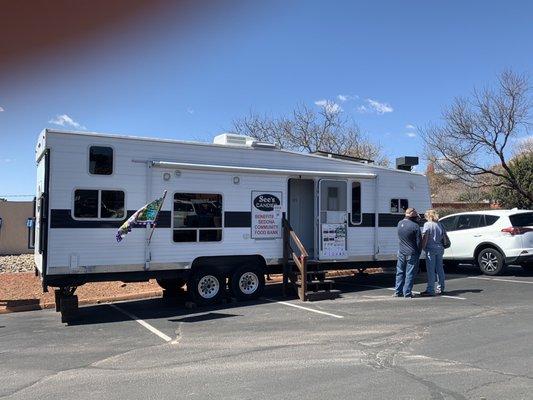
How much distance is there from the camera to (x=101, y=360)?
6.59 meters

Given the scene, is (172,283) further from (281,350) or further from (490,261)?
(490,261)

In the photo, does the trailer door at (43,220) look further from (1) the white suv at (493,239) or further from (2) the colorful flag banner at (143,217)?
(1) the white suv at (493,239)

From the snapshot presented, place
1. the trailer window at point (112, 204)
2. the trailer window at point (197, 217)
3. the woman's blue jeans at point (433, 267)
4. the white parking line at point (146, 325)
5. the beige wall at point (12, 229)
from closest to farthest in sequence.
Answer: the white parking line at point (146, 325), the trailer window at point (112, 204), the trailer window at point (197, 217), the woman's blue jeans at point (433, 267), the beige wall at point (12, 229)

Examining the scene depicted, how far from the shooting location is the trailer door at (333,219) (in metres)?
11.9

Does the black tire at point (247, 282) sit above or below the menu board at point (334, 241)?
below

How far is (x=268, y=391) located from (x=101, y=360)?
2.43 metres

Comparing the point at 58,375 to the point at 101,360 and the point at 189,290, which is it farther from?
the point at 189,290

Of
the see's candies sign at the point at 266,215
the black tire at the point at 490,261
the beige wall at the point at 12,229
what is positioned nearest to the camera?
the see's candies sign at the point at 266,215

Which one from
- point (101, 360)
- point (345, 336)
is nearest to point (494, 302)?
point (345, 336)

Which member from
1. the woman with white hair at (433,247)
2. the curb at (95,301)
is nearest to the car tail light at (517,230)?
the woman with white hair at (433,247)

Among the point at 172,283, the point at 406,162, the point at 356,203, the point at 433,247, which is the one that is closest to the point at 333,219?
the point at 356,203

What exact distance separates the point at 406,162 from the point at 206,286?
6.03 metres

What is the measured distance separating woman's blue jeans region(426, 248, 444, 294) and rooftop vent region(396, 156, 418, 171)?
3.04 metres

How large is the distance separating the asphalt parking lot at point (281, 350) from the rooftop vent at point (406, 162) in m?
3.76
